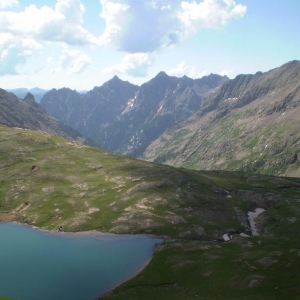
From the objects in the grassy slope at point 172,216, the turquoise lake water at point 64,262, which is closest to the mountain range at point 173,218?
the grassy slope at point 172,216

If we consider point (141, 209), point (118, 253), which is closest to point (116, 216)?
point (141, 209)

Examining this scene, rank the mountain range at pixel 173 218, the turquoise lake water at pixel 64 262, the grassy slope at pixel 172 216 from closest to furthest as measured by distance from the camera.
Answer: the grassy slope at pixel 172 216 < the mountain range at pixel 173 218 < the turquoise lake water at pixel 64 262

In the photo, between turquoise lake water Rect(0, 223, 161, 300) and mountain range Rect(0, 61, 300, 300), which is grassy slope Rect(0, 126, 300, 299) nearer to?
mountain range Rect(0, 61, 300, 300)

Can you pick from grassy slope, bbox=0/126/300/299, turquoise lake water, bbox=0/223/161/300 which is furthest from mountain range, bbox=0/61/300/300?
turquoise lake water, bbox=0/223/161/300

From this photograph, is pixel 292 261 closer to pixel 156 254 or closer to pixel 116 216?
pixel 156 254

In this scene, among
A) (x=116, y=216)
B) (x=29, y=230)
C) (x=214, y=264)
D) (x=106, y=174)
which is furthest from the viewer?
(x=106, y=174)

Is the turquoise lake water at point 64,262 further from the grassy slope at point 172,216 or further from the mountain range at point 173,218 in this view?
the grassy slope at point 172,216
